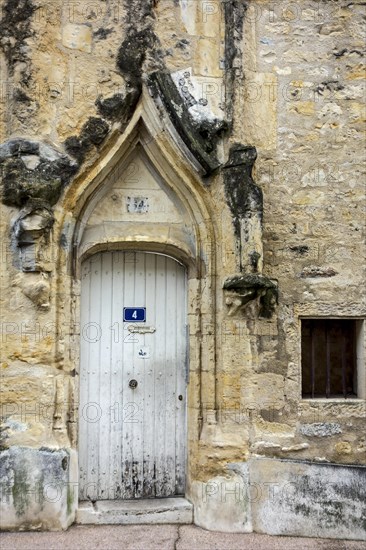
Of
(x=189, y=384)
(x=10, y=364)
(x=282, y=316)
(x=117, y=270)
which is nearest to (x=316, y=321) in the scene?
(x=282, y=316)

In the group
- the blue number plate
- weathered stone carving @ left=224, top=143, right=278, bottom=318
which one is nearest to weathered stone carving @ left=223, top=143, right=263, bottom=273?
weathered stone carving @ left=224, top=143, right=278, bottom=318

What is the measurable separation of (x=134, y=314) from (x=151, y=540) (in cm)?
196

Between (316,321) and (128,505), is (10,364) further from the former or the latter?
(316,321)

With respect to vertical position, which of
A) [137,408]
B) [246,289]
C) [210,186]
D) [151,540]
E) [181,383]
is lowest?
[151,540]

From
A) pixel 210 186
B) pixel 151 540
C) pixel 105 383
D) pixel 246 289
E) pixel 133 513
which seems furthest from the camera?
pixel 105 383

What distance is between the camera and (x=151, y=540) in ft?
17.5

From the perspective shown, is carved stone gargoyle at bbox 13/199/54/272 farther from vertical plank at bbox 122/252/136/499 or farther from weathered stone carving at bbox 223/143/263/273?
weathered stone carving at bbox 223/143/263/273

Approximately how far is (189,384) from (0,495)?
185 centimetres

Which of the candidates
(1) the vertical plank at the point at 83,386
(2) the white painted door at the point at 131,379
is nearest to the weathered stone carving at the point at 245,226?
(2) the white painted door at the point at 131,379

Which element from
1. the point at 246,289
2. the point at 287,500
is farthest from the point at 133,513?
the point at 246,289

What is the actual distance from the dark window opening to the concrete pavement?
131 cm

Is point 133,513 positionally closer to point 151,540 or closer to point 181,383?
point 151,540

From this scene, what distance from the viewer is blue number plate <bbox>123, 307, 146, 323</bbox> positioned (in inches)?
241

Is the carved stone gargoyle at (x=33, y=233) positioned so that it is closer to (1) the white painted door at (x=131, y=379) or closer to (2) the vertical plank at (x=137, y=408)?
(1) the white painted door at (x=131, y=379)
